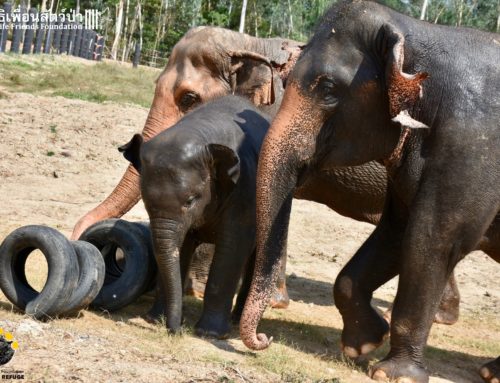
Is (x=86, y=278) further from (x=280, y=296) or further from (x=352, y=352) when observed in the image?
(x=280, y=296)

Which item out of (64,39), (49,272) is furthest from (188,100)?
(64,39)

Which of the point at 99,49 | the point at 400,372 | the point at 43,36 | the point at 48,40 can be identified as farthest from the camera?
the point at 99,49

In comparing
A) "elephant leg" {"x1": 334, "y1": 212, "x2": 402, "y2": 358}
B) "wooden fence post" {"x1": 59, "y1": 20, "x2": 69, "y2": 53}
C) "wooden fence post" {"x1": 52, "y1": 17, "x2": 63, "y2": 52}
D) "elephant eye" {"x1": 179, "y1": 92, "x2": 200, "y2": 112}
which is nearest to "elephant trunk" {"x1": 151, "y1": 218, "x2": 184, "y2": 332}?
"elephant leg" {"x1": 334, "y1": 212, "x2": 402, "y2": 358}

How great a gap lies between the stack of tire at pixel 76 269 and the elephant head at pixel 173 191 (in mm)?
562

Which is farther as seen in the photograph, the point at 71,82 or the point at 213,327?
the point at 71,82

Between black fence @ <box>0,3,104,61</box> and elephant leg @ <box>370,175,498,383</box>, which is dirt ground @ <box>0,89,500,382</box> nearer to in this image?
elephant leg @ <box>370,175,498,383</box>

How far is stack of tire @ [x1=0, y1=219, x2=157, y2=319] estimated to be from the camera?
600 centimetres

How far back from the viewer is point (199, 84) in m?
8.41

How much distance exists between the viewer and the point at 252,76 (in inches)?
340

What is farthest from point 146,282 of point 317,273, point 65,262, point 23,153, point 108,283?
point 23,153

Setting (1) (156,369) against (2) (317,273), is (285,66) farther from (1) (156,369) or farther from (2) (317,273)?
(1) (156,369)

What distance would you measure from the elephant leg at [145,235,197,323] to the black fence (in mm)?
25766

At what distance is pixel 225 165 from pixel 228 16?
5044 cm

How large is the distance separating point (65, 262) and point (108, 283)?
1224 millimetres
